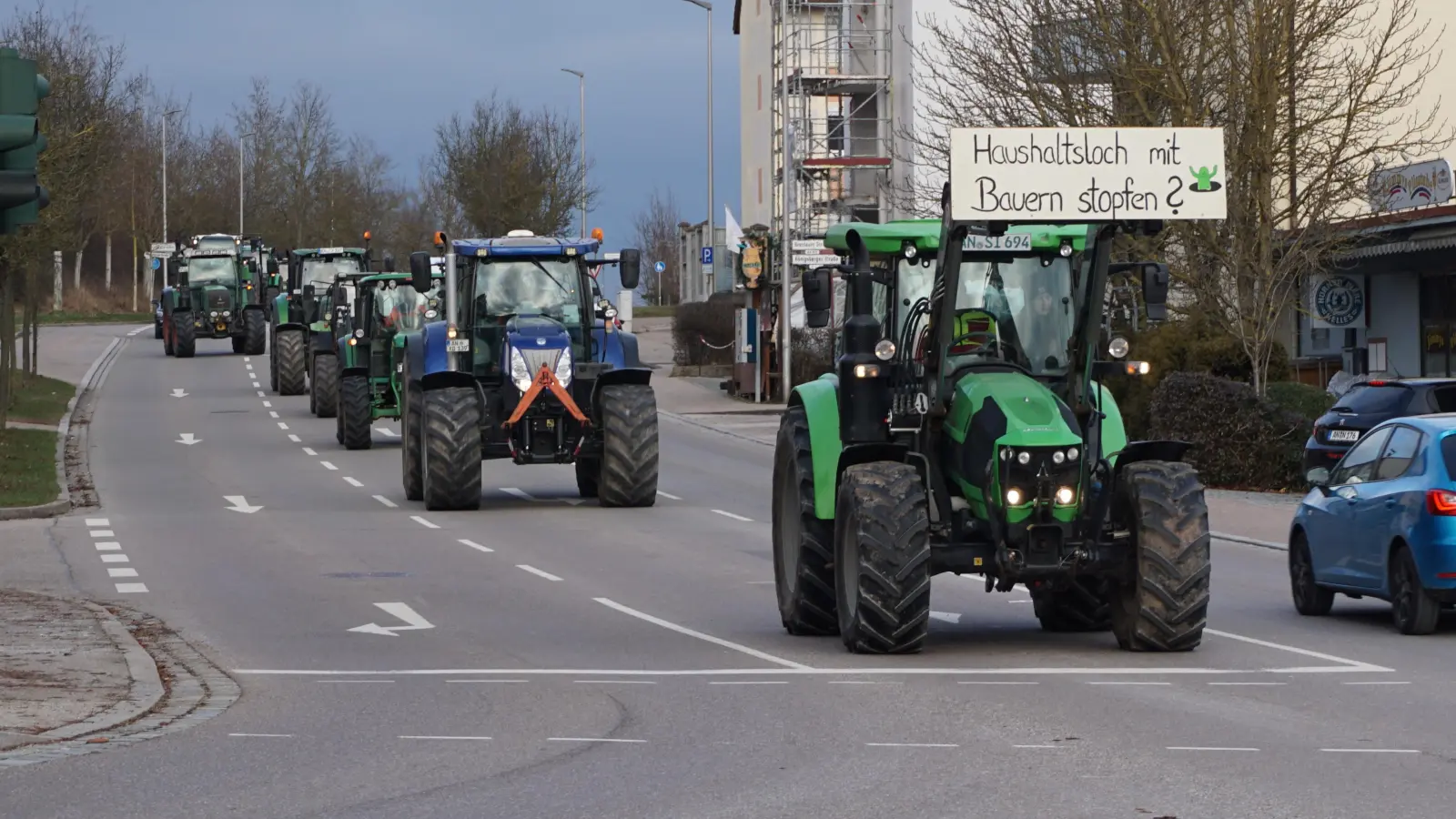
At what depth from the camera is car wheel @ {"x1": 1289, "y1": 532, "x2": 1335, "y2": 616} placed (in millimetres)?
16547

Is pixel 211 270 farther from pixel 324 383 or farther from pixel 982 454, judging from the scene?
pixel 982 454

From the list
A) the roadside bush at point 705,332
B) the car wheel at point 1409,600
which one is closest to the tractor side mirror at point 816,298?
the car wheel at point 1409,600

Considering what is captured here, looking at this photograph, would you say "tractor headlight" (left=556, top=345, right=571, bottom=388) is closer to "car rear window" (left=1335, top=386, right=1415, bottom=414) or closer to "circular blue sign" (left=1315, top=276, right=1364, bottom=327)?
"car rear window" (left=1335, top=386, right=1415, bottom=414)

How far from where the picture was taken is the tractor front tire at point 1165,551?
13086mm

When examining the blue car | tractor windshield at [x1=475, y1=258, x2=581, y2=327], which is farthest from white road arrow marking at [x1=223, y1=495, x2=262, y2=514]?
the blue car

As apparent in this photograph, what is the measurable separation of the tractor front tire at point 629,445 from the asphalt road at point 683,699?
194cm

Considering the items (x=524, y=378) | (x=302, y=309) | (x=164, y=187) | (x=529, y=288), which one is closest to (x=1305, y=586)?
(x=524, y=378)

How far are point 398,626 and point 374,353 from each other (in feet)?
69.5

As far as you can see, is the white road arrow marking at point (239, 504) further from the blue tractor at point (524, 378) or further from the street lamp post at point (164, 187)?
the street lamp post at point (164, 187)

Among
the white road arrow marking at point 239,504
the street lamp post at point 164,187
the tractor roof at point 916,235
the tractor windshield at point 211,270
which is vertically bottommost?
the white road arrow marking at point 239,504

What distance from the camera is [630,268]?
25.8m

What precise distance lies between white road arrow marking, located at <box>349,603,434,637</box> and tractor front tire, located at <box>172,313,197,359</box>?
4599cm

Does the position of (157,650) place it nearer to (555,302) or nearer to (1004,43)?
(555,302)

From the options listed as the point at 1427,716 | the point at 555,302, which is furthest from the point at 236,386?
the point at 1427,716
